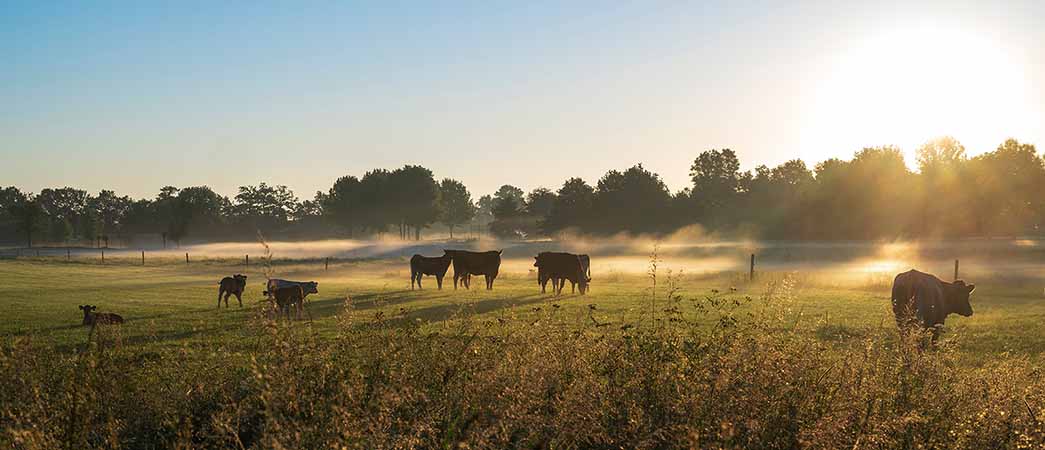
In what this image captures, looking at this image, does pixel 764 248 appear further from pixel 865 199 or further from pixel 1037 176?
pixel 1037 176

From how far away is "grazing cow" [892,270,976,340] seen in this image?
1416cm

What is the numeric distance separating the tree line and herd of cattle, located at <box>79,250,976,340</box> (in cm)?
5761

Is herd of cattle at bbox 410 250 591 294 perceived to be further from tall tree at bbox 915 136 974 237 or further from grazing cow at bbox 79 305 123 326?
tall tree at bbox 915 136 974 237

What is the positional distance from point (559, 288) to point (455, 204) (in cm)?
11150

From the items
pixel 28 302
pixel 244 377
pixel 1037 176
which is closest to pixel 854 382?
pixel 244 377

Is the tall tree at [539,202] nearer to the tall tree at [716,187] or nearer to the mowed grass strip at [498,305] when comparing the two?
the tall tree at [716,187]

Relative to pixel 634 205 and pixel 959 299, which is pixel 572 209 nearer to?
pixel 634 205

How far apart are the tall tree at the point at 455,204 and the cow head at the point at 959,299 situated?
118889mm

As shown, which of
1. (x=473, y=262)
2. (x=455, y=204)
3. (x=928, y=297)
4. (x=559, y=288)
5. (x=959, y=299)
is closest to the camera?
(x=928, y=297)

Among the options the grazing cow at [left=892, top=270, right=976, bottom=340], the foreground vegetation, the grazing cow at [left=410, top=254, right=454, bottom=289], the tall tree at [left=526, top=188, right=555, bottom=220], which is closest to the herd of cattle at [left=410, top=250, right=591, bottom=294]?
the grazing cow at [left=410, top=254, right=454, bottom=289]

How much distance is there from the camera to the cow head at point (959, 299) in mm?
14500

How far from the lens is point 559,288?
95.0 ft

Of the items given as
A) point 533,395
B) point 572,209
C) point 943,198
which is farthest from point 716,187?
point 533,395

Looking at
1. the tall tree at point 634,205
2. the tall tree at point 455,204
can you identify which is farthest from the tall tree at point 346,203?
the tall tree at point 634,205
